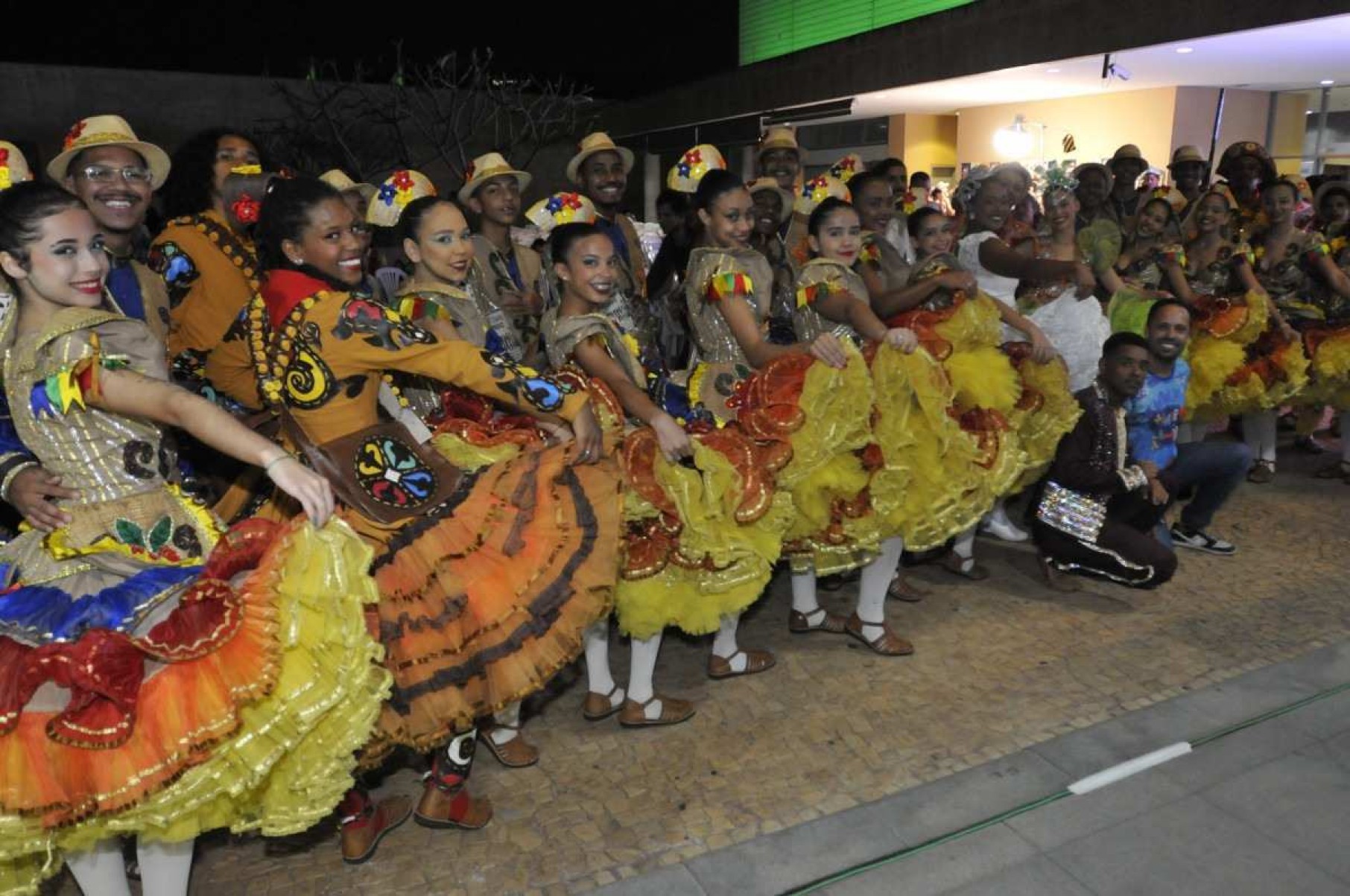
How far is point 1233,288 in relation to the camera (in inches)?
254

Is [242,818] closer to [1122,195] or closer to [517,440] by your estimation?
[517,440]

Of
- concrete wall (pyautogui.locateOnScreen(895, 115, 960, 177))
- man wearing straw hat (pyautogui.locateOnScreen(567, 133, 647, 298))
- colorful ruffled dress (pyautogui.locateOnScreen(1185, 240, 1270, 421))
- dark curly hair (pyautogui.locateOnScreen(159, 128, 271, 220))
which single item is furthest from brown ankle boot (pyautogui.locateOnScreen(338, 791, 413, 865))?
concrete wall (pyautogui.locateOnScreen(895, 115, 960, 177))

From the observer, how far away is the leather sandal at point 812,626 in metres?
4.58

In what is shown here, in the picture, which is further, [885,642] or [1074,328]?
[1074,328]

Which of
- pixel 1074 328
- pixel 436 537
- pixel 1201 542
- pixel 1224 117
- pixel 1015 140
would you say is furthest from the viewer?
pixel 1015 140

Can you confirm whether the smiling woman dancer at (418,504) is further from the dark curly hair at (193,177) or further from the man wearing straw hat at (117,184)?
the dark curly hair at (193,177)

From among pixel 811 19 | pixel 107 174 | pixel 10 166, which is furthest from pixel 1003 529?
pixel 811 19

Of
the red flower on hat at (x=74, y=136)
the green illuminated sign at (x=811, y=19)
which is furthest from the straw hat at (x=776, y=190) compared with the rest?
the green illuminated sign at (x=811, y=19)

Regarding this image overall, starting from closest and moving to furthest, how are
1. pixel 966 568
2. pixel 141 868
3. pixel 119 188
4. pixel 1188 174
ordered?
pixel 141 868
pixel 119 188
pixel 966 568
pixel 1188 174

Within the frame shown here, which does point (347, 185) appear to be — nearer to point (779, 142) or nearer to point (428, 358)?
point (779, 142)

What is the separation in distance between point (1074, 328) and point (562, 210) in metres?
2.96

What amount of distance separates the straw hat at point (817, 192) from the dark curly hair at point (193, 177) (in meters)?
2.88

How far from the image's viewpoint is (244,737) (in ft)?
7.11

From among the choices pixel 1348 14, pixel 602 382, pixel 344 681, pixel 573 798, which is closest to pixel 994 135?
pixel 1348 14
